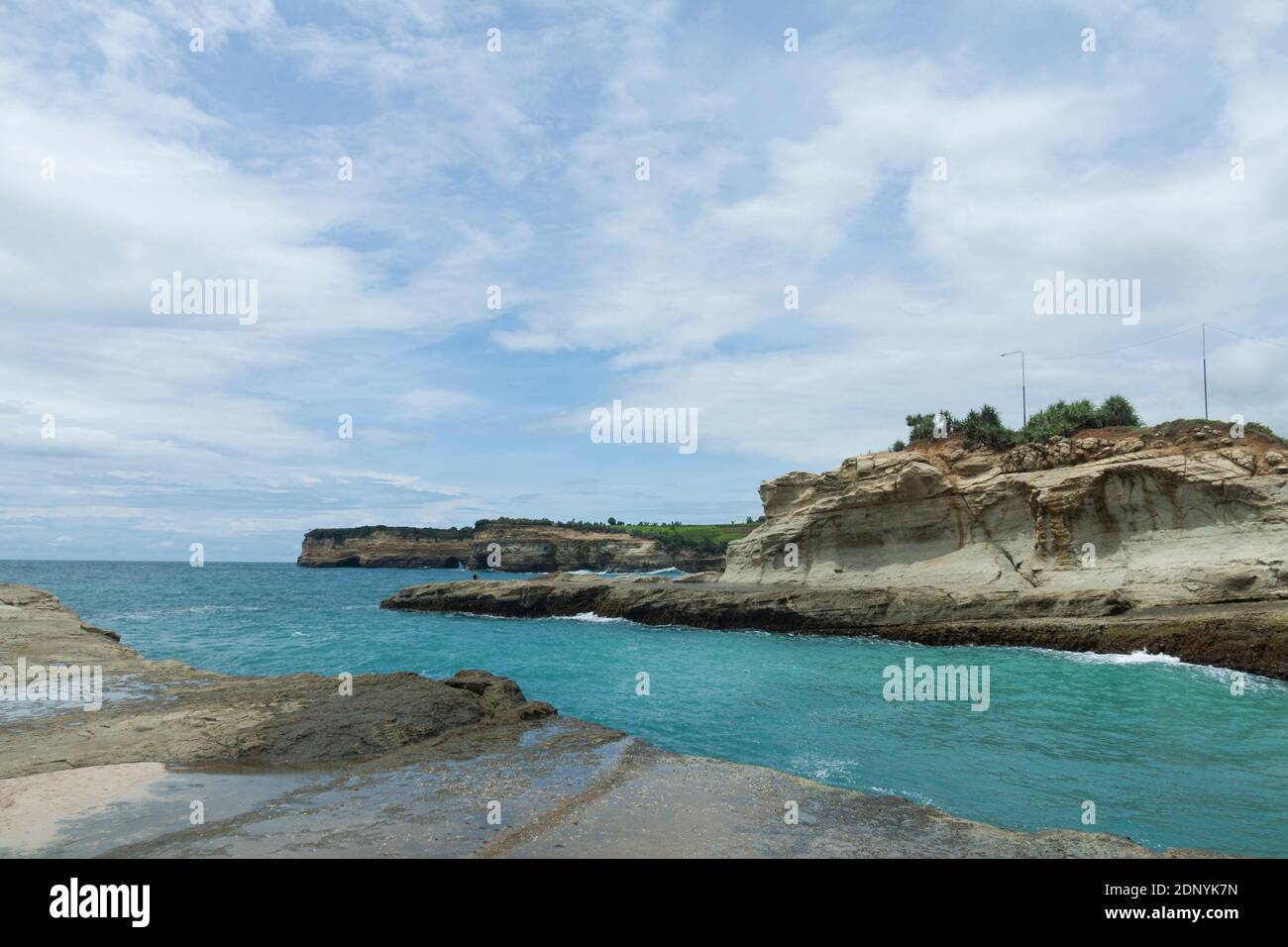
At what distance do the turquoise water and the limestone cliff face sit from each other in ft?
25.3

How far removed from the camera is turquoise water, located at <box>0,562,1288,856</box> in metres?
10.6

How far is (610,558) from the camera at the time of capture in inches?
4732

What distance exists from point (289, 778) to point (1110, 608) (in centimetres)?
2944

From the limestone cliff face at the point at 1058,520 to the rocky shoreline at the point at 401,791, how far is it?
2656 centimetres

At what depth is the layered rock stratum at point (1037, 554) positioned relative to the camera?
88.0ft

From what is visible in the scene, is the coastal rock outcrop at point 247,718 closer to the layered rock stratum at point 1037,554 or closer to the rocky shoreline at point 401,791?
the rocky shoreline at point 401,791

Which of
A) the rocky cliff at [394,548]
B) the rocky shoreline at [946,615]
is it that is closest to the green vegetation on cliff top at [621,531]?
the rocky cliff at [394,548]

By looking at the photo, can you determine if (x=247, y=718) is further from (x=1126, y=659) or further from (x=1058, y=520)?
(x=1058, y=520)

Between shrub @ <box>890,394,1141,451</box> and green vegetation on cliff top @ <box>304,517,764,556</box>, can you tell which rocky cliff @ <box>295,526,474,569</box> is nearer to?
green vegetation on cliff top @ <box>304,517,764,556</box>

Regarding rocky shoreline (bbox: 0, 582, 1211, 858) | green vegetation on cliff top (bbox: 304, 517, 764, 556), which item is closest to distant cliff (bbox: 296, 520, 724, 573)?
green vegetation on cliff top (bbox: 304, 517, 764, 556)

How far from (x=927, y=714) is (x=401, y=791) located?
12.5 metres

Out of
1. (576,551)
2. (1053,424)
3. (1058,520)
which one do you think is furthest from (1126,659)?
(576,551)
